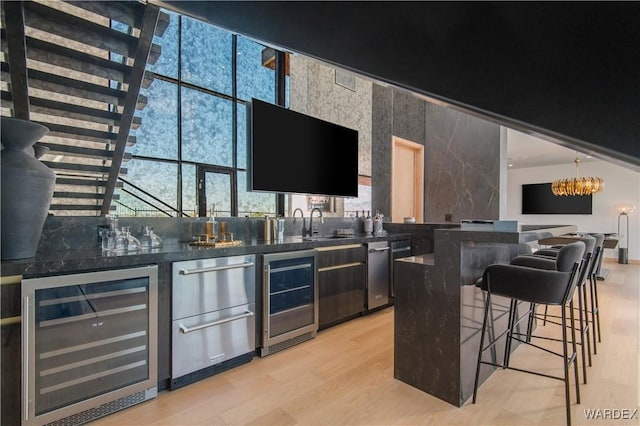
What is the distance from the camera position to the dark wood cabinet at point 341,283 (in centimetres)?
300

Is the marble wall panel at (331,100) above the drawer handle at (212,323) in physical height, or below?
above

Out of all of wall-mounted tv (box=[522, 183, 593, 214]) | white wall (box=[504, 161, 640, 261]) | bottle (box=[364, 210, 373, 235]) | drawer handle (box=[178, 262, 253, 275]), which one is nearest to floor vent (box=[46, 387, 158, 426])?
drawer handle (box=[178, 262, 253, 275])

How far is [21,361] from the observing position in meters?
1.51

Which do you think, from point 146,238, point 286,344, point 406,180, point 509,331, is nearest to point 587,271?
point 509,331

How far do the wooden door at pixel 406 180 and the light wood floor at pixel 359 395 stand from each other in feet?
8.58

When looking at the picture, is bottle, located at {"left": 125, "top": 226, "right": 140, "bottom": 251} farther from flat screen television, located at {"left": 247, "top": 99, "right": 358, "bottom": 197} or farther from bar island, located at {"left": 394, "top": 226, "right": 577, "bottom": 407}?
bar island, located at {"left": 394, "top": 226, "right": 577, "bottom": 407}

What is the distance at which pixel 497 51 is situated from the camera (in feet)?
0.79

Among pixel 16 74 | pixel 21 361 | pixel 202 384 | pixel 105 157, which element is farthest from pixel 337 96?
pixel 21 361

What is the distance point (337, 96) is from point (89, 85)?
270 centimetres

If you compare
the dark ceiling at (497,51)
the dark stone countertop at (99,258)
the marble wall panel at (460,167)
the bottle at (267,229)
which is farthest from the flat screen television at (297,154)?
the dark ceiling at (497,51)

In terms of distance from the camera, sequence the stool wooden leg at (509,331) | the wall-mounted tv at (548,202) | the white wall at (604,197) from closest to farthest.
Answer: the stool wooden leg at (509,331)
the white wall at (604,197)
the wall-mounted tv at (548,202)

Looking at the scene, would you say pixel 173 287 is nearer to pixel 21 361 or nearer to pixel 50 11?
pixel 21 361

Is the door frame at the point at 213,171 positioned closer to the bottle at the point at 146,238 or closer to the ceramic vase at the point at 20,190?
the bottle at the point at 146,238

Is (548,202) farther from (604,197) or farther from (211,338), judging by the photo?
(211,338)
